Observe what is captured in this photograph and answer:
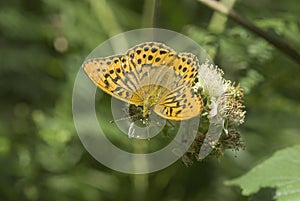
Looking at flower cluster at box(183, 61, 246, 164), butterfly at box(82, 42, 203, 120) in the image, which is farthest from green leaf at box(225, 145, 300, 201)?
butterfly at box(82, 42, 203, 120)

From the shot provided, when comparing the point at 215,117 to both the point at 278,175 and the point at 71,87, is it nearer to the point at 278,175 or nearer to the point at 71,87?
the point at 278,175

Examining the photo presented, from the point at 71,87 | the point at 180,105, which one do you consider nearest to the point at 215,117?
the point at 180,105

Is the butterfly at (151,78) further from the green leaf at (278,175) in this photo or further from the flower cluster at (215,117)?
the green leaf at (278,175)

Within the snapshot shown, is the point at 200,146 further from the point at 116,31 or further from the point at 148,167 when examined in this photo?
the point at 116,31

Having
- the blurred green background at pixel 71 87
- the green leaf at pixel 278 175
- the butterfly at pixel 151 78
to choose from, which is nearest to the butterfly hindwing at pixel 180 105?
the butterfly at pixel 151 78

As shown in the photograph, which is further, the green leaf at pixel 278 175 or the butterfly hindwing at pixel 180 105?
the green leaf at pixel 278 175

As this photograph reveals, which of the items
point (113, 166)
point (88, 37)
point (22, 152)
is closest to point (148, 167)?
point (113, 166)

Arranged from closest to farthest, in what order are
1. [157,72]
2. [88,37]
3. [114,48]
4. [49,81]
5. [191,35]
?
[157,72] → [191,35] → [114,48] → [88,37] → [49,81]

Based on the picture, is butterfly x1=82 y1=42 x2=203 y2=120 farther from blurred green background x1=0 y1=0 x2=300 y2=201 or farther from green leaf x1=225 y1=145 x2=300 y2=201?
blurred green background x1=0 y1=0 x2=300 y2=201
